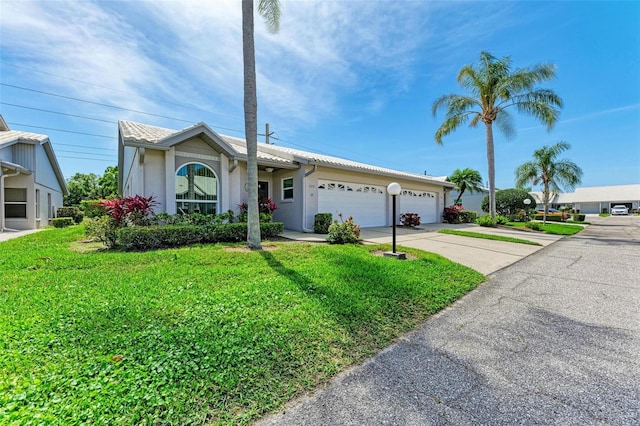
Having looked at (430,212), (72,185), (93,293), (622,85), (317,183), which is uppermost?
(622,85)

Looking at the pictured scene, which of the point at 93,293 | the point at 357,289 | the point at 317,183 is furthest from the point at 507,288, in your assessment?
the point at 317,183

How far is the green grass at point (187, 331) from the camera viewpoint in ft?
6.51

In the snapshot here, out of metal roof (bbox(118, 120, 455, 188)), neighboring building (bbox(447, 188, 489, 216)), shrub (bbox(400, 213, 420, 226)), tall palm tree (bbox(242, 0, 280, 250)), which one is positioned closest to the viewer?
tall palm tree (bbox(242, 0, 280, 250))

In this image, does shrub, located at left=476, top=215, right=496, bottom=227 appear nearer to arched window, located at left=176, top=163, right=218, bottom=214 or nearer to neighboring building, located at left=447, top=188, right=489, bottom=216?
arched window, located at left=176, top=163, right=218, bottom=214

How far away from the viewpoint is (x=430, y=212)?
61.7 feet

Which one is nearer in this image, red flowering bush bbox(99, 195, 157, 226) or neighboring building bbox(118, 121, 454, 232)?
red flowering bush bbox(99, 195, 157, 226)

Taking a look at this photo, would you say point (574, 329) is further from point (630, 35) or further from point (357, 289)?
point (630, 35)

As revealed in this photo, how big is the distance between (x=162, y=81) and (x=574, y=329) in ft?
58.1

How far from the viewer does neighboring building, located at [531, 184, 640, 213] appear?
165 feet

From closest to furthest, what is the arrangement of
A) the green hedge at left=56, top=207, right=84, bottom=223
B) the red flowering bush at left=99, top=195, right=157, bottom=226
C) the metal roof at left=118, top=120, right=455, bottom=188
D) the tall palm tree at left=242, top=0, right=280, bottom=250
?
the tall palm tree at left=242, top=0, right=280, bottom=250 < the red flowering bush at left=99, top=195, right=157, bottom=226 < the metal roof at left=118, top=120, right=455, bottom=188 < the green hedge at left=56, top=207, right=84, bottom=223

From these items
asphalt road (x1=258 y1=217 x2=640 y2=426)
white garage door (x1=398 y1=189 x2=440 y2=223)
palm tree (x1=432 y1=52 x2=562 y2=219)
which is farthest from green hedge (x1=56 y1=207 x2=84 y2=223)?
palm tree (x1=432 y1=52 x2=562 y2=219)

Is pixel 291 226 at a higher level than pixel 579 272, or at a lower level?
higher

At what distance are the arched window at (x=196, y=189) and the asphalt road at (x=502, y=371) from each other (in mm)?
8803

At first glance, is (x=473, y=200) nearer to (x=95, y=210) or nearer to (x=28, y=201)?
(x=95, y=210)
